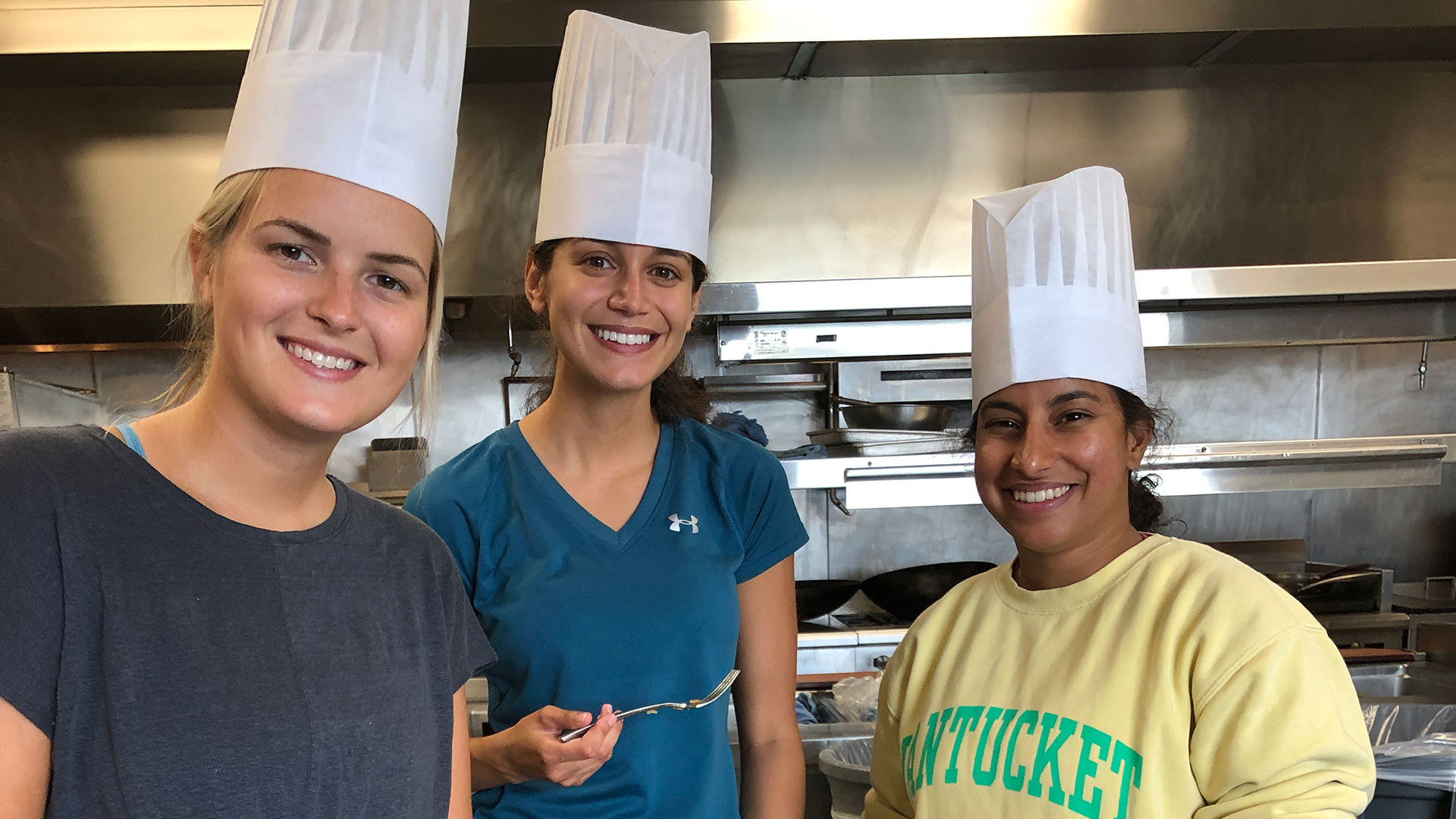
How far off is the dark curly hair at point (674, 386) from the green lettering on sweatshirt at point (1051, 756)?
0.60 metres

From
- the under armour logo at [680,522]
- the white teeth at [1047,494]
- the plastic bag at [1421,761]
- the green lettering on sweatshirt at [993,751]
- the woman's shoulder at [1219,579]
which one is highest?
the white teeth at [1047,494]

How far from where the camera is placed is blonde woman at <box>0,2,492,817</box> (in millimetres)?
661

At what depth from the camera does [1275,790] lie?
0.89 metres

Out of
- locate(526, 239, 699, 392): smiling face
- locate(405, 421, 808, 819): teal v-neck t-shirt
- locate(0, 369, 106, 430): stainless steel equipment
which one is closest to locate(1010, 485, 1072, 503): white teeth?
locate(405, 421, 808, 819): teal v-neck t-shirt

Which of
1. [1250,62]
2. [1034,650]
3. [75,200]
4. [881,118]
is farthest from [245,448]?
[1250,62]

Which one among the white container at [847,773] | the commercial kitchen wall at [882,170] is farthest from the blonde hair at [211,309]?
the commercial kitchen wall at [882,170]

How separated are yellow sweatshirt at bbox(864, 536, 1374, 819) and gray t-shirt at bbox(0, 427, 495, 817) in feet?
1.99

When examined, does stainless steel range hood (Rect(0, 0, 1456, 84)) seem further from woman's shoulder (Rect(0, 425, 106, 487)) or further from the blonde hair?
woman's shoulder (Rect(0, 425, 106, 487))

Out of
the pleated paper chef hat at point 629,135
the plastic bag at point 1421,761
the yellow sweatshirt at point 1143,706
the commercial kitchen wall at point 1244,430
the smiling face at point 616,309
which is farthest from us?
the commercial kitchen wall at point 1244,430

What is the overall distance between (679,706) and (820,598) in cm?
215

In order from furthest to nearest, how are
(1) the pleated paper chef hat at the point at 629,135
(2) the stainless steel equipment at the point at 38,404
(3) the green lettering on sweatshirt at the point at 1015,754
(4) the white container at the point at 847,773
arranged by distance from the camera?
(2) the stainless steel equipment at the point at 38,404 → (4) the white container at the point at 847,773 → (1) the pleated paper chef hat at the point at 629,135 → (3) the green lettering on sweatshirt at the point at 1015,754

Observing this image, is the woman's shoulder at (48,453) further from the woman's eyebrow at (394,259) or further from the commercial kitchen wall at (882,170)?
the commercial kitchen wall at (882,170)

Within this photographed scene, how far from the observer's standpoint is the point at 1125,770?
3.18 feet

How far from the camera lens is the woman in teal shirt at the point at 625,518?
109cm
